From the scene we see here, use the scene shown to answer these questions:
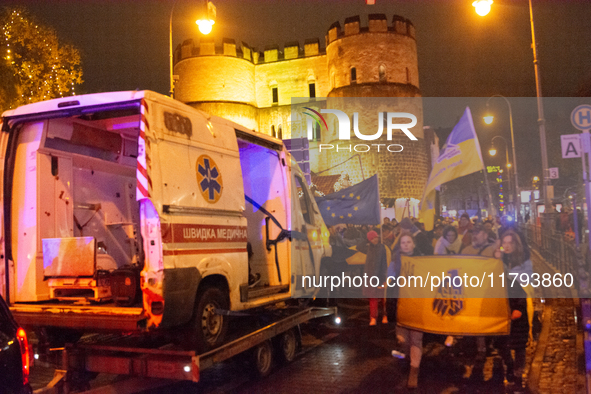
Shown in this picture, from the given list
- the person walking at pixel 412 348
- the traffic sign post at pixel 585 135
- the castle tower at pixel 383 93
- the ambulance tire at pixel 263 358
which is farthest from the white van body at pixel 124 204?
the castle tower at pixel 383 93

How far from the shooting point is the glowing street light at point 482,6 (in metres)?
11.6

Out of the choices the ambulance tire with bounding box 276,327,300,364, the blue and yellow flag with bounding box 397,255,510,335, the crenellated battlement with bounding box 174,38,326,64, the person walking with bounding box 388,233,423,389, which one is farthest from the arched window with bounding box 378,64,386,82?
the blue and yellow flag with bounding box 397,255,510,335

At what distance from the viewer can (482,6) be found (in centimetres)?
1173

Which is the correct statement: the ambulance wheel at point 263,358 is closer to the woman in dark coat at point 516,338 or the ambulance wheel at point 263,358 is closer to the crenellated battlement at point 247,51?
the woman in dark coat at point 516,338

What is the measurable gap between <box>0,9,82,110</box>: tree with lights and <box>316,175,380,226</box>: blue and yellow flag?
9.57 metres

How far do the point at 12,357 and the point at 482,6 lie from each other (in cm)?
1119

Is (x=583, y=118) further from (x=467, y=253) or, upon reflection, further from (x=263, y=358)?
(x=263, y=358)

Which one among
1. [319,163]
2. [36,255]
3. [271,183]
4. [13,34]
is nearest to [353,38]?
[319,163]

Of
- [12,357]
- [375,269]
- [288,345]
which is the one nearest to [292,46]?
[375,269]

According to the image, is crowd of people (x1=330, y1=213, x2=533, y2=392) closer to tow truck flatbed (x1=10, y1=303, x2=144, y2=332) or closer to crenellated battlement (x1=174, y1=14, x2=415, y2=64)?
tow truck flatbed (x1=10, y1=303, x2=144, y2=332)

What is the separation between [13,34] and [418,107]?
3236cm

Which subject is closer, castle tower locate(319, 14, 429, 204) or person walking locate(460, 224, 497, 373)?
person walking locate(460, 224, 497, 373)

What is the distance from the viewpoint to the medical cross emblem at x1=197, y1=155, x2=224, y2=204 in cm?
575

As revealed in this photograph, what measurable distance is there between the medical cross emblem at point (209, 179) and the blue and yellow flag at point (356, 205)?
814cm
